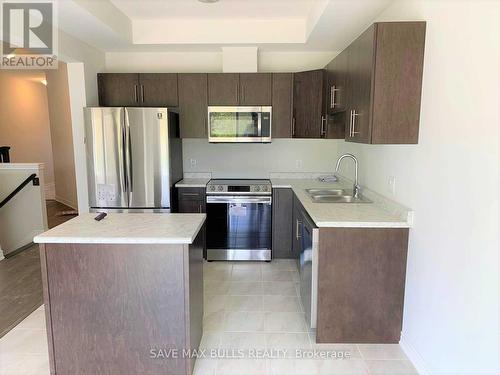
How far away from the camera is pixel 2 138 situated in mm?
6855

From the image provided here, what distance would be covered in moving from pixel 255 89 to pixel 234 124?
466mm

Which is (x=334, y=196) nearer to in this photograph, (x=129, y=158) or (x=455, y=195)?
(x=455, y=195)

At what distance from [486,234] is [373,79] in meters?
1.13

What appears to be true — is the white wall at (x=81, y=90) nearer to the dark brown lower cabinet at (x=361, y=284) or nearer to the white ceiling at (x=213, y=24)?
the white ceiling at (x=213, y=24)

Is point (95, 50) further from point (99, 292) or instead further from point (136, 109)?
point (99, 292)

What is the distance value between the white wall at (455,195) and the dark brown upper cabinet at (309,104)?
53.7 inches

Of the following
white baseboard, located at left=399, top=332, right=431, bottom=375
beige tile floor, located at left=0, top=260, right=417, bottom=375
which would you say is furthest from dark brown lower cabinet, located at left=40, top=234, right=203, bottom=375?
white baseboard, located at left=399, top=332, right=431, bottom=375

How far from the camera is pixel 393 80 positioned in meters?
2.15

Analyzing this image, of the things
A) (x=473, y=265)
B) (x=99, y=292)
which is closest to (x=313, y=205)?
(x=473, y=265)

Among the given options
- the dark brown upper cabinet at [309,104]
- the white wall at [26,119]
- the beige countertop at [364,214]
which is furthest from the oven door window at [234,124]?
the white wall at [26,119]

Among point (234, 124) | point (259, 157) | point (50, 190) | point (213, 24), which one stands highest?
point (213, 24)

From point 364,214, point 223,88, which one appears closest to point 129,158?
point 223,88

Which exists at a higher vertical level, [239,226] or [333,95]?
[333,95]

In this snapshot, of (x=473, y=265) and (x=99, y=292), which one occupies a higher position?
(x=473, y=265)
